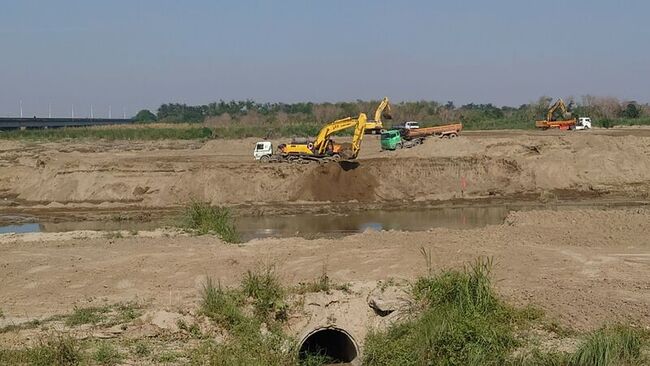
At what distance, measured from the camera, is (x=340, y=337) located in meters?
12.6

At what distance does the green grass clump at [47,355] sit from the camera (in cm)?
943

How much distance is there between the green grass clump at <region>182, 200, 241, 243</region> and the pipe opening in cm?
777

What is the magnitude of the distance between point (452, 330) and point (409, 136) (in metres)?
34.2

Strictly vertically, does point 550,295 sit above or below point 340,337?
above

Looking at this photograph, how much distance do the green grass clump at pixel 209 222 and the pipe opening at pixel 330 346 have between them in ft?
25.5

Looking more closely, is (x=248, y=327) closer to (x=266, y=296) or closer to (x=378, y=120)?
(x=266, y=296)

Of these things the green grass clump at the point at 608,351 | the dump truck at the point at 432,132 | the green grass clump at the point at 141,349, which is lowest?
the green grass clump at the point at 141,349

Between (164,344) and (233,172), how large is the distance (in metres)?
23.8

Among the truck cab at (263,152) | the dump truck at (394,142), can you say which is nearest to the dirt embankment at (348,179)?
the truck cab at (263,152)

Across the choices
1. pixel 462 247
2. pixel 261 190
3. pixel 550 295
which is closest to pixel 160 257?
pixel 462 247

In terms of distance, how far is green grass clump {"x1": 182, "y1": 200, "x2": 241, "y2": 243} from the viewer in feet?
68.9

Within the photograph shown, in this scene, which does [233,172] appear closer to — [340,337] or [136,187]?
[136,187]

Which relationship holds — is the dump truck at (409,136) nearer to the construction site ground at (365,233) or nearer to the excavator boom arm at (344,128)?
the construction site ground at (365,233)

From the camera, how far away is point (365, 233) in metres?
20.9
